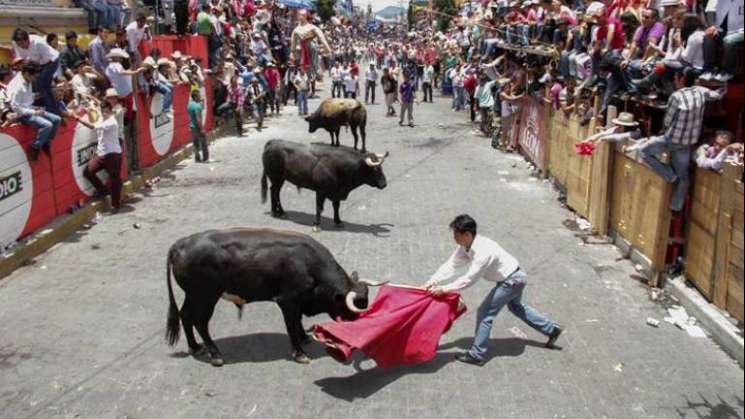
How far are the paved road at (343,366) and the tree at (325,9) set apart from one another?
55247mm

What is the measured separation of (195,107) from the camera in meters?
18.2

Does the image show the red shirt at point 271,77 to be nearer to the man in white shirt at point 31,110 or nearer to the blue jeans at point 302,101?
the blue jeans at point 302,101

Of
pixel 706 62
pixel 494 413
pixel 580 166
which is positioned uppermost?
pixel 706 62

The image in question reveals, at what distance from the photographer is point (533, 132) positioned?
18.6 metres

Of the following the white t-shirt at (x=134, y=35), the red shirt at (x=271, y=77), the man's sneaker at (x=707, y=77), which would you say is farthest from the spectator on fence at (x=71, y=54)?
the red shirt at (x=271, y=77)

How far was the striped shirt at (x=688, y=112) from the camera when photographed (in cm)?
Result: 907

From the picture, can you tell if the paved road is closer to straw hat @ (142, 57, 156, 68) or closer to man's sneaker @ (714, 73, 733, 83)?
man's sneaker @ (714, 73, 733, 83)

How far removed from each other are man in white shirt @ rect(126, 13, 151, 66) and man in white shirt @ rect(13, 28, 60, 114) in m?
3.04

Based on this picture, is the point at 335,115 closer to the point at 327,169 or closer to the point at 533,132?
the point at 533,132

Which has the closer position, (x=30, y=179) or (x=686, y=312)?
(x=686, y=312)

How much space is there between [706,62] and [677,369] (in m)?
4.29

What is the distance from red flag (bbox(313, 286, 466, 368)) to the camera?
7004 millimetres

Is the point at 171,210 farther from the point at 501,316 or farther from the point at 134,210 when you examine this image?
the point at 501,316

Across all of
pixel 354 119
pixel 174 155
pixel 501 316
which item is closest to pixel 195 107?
pixel 174 155
